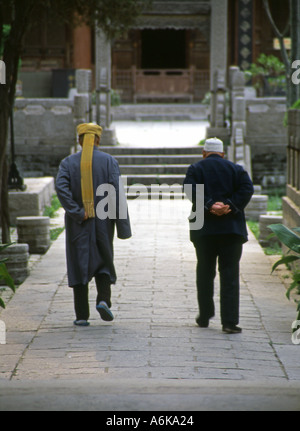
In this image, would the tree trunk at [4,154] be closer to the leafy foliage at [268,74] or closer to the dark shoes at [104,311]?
the dark shoes at [104,311]

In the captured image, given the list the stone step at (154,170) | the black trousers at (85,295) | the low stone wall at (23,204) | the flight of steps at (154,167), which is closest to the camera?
the black trousers at (85,295)

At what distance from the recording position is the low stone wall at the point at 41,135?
60.7 feet

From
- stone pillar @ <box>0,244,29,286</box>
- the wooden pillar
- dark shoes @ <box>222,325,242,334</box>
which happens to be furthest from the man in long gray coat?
the wooden pillar

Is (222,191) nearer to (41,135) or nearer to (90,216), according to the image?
(90,216)

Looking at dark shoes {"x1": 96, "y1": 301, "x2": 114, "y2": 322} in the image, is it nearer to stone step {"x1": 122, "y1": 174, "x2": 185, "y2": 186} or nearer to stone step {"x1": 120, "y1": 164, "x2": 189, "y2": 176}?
stone step {"x1": 122, "y1": 174, "x2": 185, "y2": 186}

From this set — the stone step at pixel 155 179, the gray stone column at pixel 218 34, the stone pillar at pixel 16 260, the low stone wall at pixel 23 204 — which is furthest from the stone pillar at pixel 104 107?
the stone pillar at pixel 16 260

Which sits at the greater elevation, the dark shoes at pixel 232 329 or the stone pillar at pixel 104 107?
the stone pillar at pixel 104 107

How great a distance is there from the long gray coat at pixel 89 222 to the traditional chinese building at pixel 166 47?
1651cm

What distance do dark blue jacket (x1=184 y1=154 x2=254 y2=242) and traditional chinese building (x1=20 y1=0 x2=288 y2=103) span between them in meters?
16.6

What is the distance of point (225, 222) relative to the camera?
6734mm

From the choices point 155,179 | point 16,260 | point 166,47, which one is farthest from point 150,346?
point 166,47

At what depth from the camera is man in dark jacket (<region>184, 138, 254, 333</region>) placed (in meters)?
6.74

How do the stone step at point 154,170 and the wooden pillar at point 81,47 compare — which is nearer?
the stone step at point 154,170
